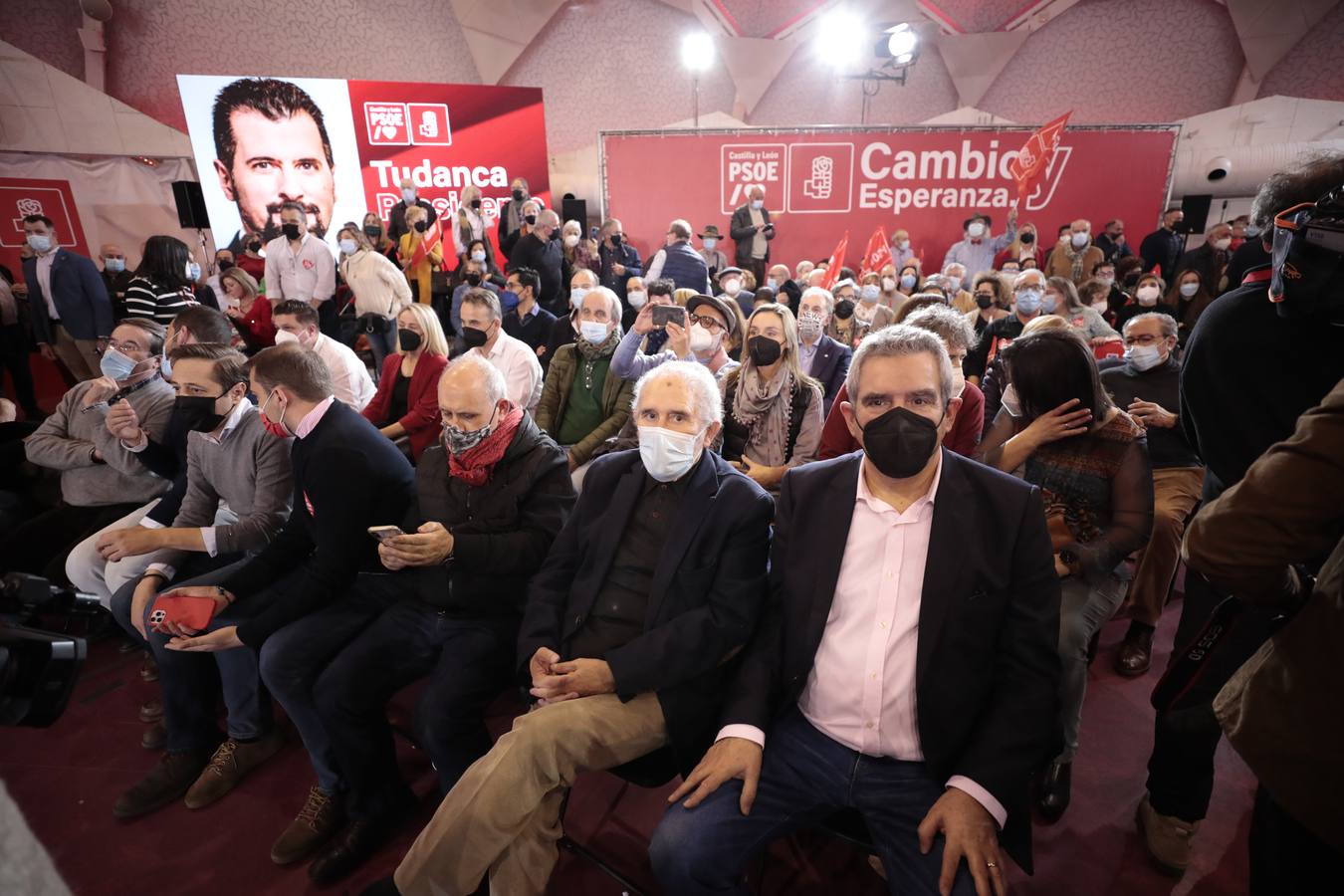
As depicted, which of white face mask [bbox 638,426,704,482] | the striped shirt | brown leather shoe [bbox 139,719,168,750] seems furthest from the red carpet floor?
the striped shirt

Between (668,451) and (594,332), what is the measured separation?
2.09m

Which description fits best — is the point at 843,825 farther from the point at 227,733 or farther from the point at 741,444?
the point at 227,733

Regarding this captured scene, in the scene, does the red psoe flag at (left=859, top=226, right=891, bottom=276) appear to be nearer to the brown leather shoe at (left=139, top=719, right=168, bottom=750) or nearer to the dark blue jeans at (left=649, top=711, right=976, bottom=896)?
the dark blue jeans at (left=649, top=711, right=976, bottom=896)

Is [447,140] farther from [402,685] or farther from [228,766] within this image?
[402,685]

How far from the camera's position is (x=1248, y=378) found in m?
1.52

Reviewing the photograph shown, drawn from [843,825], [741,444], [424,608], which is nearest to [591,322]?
[741,444]

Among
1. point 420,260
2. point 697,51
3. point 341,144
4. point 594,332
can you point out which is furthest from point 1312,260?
point 697,51

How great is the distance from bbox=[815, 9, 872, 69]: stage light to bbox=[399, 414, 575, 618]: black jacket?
42.1 feet

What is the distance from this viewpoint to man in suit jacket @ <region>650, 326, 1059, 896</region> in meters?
1.45

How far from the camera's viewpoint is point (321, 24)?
1053 cm

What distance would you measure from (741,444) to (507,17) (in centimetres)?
1181

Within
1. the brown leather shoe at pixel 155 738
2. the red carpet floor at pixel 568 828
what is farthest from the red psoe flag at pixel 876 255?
the brown leather shoe at pixel 155 738

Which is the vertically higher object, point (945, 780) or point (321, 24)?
point (321, 24)

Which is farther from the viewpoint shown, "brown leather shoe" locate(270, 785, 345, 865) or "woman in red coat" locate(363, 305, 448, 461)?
"woman in red coat" locate(363, 305, 448, 461)
